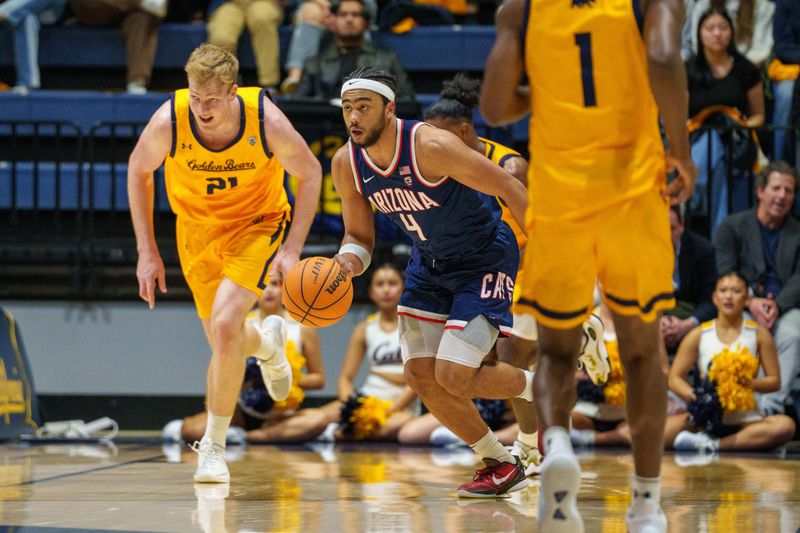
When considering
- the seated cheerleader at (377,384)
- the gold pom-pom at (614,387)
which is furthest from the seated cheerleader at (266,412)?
the gold pom-pom at (614,387)

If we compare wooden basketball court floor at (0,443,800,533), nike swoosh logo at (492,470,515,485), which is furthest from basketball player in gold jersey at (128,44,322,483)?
nike swoosh logo at (492,470,515,485)

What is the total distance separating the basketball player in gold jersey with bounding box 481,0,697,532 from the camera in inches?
124

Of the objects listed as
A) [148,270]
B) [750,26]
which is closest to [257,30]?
[750,26]

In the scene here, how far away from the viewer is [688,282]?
7.73 metres

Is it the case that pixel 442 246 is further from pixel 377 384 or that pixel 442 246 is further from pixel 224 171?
pixel 377 384

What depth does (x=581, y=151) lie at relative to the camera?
125 inches

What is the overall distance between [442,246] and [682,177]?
1.63m

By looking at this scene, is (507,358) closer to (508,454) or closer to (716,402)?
(508,454)

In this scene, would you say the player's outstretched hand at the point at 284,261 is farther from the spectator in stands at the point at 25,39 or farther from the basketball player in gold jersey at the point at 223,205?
the spectator in stands at the point at 25,39

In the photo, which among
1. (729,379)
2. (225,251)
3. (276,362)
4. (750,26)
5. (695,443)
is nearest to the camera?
(225,251)

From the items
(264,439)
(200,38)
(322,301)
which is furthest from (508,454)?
(200,38)

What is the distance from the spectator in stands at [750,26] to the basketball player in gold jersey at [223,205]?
4.76 m

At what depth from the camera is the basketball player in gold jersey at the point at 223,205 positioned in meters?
5.14

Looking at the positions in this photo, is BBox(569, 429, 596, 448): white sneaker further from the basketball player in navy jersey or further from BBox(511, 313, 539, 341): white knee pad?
the basketball player in navy jersey
